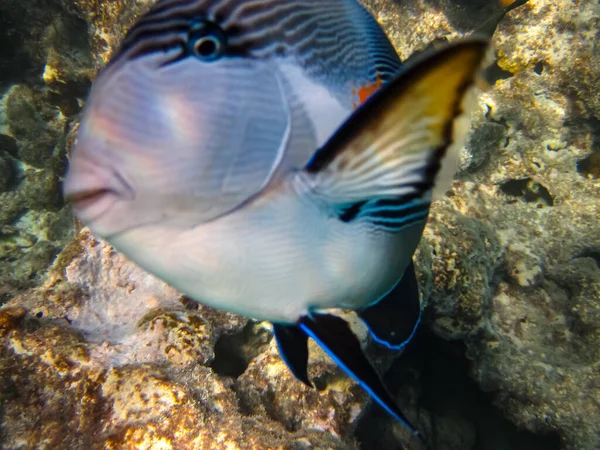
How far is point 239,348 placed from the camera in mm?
3559

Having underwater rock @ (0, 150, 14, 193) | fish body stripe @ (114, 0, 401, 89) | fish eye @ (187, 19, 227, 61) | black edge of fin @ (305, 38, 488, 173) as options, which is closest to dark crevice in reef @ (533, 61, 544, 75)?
fish body stripe @ (114, 0, 401, 89)

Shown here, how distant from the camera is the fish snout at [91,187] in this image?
67cm

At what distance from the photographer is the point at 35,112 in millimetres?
7344

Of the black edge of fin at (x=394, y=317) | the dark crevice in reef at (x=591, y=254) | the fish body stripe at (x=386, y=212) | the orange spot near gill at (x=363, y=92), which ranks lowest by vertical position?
the black edge of fin at (x=394, y=317)

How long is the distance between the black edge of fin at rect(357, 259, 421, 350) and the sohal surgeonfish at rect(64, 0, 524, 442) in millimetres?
332

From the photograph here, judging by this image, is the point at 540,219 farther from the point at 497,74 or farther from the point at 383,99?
the point at 383,99

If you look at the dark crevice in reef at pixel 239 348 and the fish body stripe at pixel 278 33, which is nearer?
the fish body stripe at pixel 278 33

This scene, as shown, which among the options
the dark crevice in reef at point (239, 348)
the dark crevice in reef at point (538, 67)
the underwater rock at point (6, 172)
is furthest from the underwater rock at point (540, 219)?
the underwater rock at point (6, 172)

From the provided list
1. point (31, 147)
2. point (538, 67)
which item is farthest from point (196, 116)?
point (31, 147)

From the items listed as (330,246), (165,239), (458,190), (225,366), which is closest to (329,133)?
(330,246)

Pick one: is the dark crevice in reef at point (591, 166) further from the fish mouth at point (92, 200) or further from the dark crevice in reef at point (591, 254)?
the fish mouth at point (92, 200)

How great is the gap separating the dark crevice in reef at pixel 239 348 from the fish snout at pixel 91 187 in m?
2.87

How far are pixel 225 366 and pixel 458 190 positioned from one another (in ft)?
11.7

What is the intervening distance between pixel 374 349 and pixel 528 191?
12.0 feet
